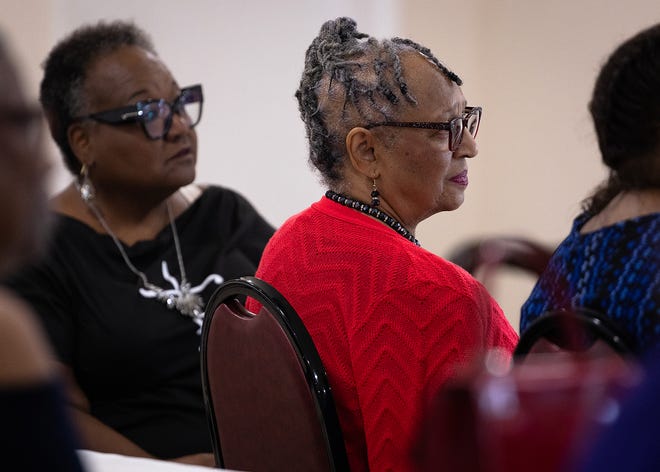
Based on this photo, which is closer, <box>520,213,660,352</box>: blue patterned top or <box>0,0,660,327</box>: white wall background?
<box>520,213,660,352</box>: blue patterned top

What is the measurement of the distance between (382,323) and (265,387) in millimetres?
204

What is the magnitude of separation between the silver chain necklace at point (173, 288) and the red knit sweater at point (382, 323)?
706 mm

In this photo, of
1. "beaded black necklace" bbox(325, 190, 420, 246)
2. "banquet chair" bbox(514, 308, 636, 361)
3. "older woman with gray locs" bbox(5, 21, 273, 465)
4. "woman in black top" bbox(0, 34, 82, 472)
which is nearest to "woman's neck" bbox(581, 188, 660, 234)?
"banquet chair" bbox(514, 308, 636, 361)

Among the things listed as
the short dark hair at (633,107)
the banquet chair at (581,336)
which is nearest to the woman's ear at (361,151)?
the short dark hair at (633,107)

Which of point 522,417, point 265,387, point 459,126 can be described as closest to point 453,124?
point 459,126

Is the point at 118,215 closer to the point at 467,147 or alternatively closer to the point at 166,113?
the point at 166,113

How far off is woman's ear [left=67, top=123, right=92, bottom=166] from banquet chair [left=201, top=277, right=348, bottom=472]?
3.20ft

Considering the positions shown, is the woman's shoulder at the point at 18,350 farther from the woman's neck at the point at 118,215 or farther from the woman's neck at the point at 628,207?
the woman's neck at the point at 118,215

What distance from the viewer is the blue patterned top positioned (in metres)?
1.17

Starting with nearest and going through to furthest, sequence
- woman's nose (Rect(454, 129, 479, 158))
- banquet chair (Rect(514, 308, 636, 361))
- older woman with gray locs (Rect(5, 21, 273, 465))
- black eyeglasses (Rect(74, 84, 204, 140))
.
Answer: banquet chair (Rect(514, 308, 636, 361))
woman's nose (Rect(454, 129, 479, 158))
older woman with gray locs (Rect(5, 21, 273, 465))
black eyeglasses (Rect(74, 84, 204, 140))

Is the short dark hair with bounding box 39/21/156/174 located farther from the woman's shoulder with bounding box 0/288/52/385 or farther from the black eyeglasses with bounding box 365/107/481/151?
the woman's shoulder with bounding box 0/288/52/385

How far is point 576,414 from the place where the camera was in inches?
27.7

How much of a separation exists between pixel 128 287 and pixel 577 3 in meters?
3.14

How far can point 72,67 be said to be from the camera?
235 cm
